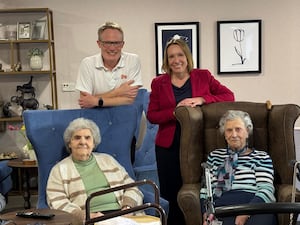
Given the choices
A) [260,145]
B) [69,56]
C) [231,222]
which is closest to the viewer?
[231,222]

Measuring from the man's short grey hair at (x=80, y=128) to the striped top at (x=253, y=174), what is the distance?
0.74m

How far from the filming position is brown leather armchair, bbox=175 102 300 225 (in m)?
2.83

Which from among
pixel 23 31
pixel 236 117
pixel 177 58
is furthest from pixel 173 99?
pixel 23 31

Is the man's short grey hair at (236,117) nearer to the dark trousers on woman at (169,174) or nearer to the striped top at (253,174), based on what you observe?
the striped top at (253,174)

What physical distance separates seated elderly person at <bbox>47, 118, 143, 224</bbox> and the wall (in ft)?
7.79

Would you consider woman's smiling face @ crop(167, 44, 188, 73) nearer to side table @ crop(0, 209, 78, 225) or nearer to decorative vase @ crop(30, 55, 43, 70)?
side table @ crop(0, 209, 78, 225)

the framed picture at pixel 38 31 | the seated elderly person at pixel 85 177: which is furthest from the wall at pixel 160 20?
the seated elderly person at pixel 85 177

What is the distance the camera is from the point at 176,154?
118 inches

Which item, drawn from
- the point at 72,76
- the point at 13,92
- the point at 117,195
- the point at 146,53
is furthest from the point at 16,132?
the point at 117,195

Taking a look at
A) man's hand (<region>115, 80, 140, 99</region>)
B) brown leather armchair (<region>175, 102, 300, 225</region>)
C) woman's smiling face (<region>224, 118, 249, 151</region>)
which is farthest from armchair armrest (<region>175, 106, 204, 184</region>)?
man's hand (<region>115, 80, 140, 99</region>)

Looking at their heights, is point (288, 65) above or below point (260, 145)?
above

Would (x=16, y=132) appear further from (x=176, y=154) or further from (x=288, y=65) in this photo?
(x=288, y=65)

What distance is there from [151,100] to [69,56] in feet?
7.33

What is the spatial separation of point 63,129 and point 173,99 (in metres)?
0.73
